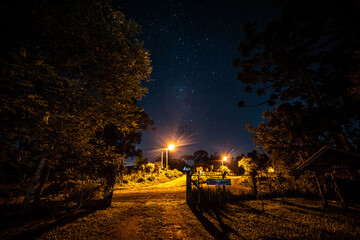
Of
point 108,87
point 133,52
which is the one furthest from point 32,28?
point 133,52

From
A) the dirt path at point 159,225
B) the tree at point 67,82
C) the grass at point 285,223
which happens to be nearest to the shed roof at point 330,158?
the grass at point 285,223

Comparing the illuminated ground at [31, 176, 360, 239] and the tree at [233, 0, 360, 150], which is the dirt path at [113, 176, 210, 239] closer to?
the illuminated ground at [31, 176, 360, 239]

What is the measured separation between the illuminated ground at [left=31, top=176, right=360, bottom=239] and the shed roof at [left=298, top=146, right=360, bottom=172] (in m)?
2.52

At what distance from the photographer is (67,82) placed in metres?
4.22

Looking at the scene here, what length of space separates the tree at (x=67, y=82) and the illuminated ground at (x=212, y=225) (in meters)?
1.86

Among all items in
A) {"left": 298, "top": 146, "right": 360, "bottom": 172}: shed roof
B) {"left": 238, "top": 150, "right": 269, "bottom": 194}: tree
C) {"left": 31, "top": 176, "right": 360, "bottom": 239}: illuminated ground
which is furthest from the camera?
{"left": 238, "top": 150, "right": 269, "bottom": 194}: tree

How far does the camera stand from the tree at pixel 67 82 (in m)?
3.28

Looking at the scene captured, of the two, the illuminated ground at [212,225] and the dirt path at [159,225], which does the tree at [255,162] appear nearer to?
the illuminated ground at [212,225]

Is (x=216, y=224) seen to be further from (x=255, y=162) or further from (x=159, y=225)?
(x=255, y=162)

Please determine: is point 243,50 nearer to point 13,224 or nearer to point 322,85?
point 322,85

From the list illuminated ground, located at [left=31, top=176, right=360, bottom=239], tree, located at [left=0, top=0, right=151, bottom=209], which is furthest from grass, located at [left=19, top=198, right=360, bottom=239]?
tree, located at [left=0, top=0, right=151, bottom=209]

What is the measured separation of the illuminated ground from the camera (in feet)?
17.1

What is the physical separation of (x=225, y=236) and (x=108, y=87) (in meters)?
7.58

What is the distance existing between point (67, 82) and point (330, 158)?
10.7 m
